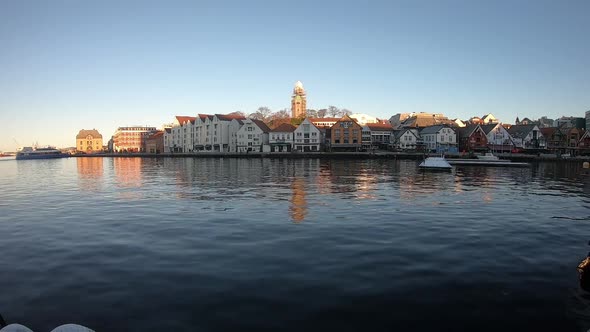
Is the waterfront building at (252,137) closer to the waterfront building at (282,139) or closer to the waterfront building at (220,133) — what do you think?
the waterfront building at (282,139)

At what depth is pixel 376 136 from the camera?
11888cm

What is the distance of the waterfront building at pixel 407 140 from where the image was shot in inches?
4476

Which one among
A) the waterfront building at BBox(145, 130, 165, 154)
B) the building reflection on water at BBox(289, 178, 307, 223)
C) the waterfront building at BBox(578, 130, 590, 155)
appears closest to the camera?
the building reflection on water at BBox(289, 178, 307, 223)

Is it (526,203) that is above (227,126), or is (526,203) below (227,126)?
below

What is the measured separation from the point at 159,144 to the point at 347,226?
157 meters

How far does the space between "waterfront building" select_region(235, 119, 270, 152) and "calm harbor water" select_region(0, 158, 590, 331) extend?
3878 inches

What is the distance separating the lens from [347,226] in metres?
15.9

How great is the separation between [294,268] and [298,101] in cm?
18029

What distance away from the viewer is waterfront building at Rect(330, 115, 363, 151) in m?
111

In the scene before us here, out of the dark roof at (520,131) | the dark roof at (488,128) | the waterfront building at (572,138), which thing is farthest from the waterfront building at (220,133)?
the waterfront building at (572,138)

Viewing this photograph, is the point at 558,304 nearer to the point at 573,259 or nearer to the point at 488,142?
the point at 573,259

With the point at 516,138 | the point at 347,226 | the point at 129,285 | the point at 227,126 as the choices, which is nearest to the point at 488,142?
the point at 516,138

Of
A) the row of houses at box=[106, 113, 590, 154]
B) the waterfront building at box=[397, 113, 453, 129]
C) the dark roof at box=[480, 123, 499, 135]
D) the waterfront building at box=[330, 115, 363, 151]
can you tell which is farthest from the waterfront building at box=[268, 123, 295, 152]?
the dark roof at box=[480, 123, 499, 135]

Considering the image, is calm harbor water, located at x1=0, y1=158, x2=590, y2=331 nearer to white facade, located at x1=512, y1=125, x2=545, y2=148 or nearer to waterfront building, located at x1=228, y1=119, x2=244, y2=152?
white facade, located at x1=512, y1=125, x2=545, y2=148
